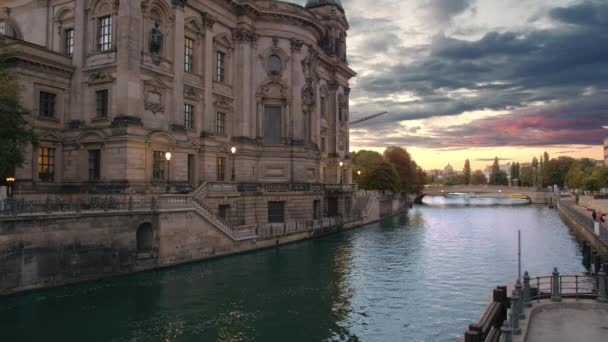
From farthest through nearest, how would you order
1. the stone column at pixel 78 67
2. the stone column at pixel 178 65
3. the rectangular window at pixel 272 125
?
the rectangular window at pixel 272 125 < the stone column at pixel 178 65 < the stone column at pixel 78 67

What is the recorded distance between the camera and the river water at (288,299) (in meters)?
19.1

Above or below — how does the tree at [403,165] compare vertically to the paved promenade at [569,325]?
above

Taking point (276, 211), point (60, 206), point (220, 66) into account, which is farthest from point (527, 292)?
point (220, 66)

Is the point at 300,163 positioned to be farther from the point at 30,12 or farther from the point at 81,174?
the point at 30,12

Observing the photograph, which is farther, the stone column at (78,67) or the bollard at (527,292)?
the stone column at (78,67)

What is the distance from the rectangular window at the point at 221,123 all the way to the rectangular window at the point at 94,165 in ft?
41.1

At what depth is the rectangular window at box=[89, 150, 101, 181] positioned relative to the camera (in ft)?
119

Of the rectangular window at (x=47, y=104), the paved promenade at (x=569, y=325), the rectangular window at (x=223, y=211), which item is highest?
the rectangular window at (x=47, y=104)

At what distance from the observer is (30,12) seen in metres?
40.7

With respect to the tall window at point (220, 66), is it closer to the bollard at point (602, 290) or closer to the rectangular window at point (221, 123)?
the rectangular window at point (221, 123)

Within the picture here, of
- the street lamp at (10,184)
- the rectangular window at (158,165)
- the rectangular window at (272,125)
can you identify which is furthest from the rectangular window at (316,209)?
the street lamp at (10,184)

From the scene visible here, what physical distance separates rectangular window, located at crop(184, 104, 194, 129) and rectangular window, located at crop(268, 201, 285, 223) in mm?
11585

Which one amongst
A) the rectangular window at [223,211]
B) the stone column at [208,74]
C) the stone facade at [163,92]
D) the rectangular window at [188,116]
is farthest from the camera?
the stone column at [208,74]

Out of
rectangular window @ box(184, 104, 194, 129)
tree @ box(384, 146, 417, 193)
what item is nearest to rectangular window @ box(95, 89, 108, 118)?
→ rectangular window @ box(184, 104, 194, 129)
